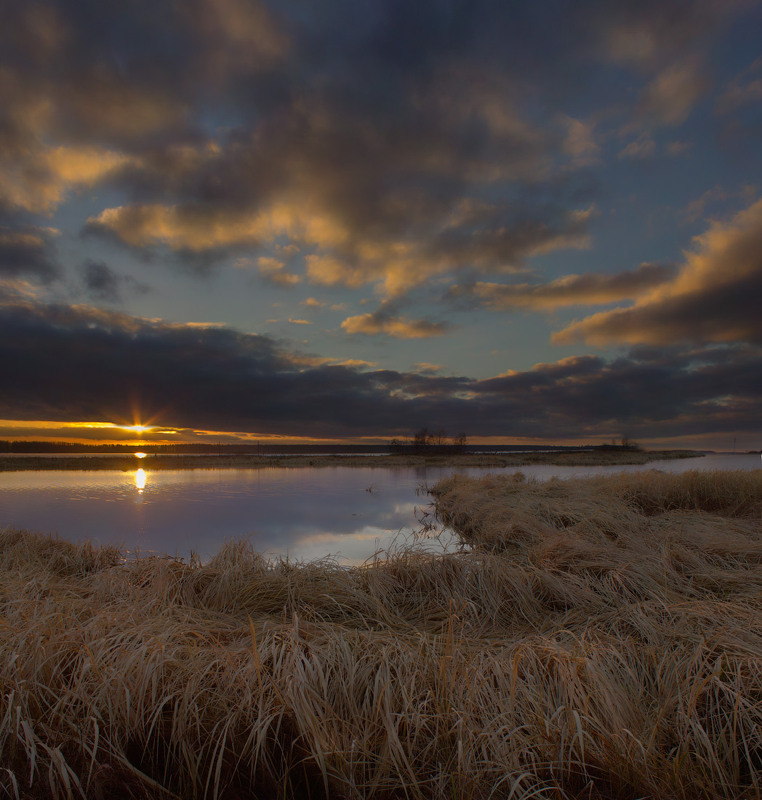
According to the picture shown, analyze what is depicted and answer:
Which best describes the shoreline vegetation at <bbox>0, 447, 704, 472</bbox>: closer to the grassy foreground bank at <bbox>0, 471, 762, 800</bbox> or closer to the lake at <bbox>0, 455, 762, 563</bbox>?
the lake at <bbox>0, 455, 762, 563</bbox>

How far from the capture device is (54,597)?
3891 millimetres

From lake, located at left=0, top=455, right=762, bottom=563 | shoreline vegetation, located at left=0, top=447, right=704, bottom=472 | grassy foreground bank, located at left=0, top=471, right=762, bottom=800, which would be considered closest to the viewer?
grassy foreground bank, located at left=0, top=471, right=762, bottom=800

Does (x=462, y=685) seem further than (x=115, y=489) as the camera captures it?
No

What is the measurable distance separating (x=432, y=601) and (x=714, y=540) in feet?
14.4

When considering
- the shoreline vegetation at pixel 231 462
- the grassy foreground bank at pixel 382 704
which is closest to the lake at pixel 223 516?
the grassy foreground bank at pixel 382 704

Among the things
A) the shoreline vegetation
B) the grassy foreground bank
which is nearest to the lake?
the grassy foreground bank

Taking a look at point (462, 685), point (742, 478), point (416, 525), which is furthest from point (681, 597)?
point (742, 478)

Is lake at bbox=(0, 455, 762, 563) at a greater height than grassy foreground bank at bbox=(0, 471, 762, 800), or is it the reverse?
grassy foreground bank at bbox=(0, 471, 762, 800)

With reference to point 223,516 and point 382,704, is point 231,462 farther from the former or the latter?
point 382,704

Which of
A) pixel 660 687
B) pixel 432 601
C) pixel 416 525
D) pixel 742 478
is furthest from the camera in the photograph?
pixel 742 478

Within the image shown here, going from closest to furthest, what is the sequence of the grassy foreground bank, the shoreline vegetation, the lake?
the grassy foreground bank < the lake < the shoreline vegetation

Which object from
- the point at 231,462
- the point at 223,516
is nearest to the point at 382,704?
the point at 223,516

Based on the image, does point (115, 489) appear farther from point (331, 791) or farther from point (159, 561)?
point (331, 791)

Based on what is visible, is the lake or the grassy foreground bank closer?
the grassy foreground bank
